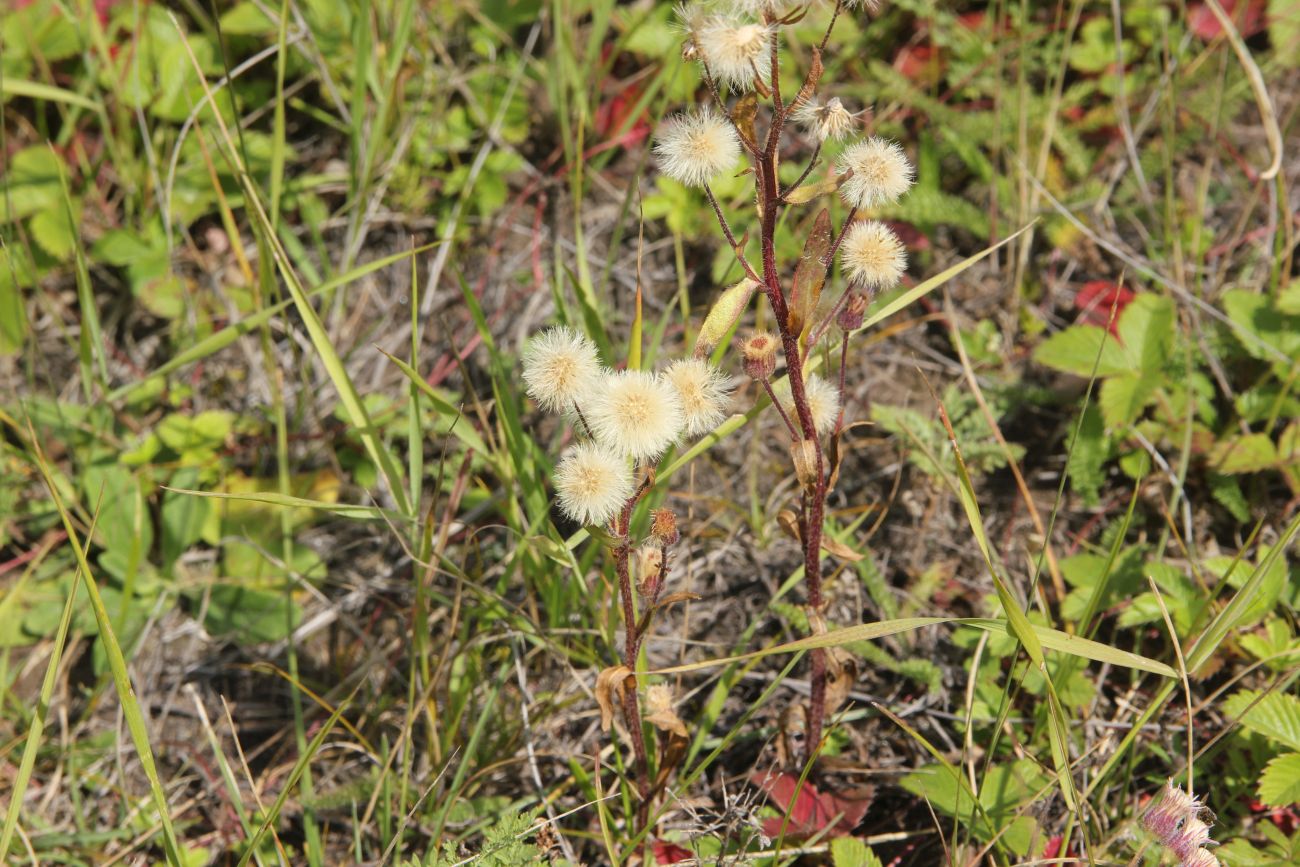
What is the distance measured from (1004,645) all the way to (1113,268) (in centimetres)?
124

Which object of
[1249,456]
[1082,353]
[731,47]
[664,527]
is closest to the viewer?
[731,47]

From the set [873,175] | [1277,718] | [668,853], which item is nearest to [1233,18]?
[1277,718]

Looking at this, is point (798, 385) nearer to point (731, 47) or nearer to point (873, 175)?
point (873, 175)

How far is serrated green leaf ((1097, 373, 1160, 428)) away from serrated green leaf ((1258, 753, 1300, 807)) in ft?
2.44

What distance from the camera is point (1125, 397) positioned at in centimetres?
212

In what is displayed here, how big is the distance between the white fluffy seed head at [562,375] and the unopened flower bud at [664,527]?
18cm

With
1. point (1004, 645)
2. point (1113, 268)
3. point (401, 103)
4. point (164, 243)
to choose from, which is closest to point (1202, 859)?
point (1004, 645)

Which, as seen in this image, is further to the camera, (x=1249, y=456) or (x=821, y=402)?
(x=1249, y=456)

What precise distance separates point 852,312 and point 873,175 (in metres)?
0.21

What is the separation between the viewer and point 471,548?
2285 mm

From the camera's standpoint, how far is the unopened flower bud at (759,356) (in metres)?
1.31

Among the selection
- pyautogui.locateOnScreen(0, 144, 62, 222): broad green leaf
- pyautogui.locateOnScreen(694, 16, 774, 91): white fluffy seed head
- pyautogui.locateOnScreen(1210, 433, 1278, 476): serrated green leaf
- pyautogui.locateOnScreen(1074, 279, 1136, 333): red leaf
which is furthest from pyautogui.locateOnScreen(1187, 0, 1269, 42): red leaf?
pyautogui.locateOnScreen(0, 144, 62, 222): broad green leaf

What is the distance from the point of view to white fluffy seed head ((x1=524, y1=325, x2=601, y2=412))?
1310mm

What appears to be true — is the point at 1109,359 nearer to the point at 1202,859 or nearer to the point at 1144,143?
the point at 1144,143
